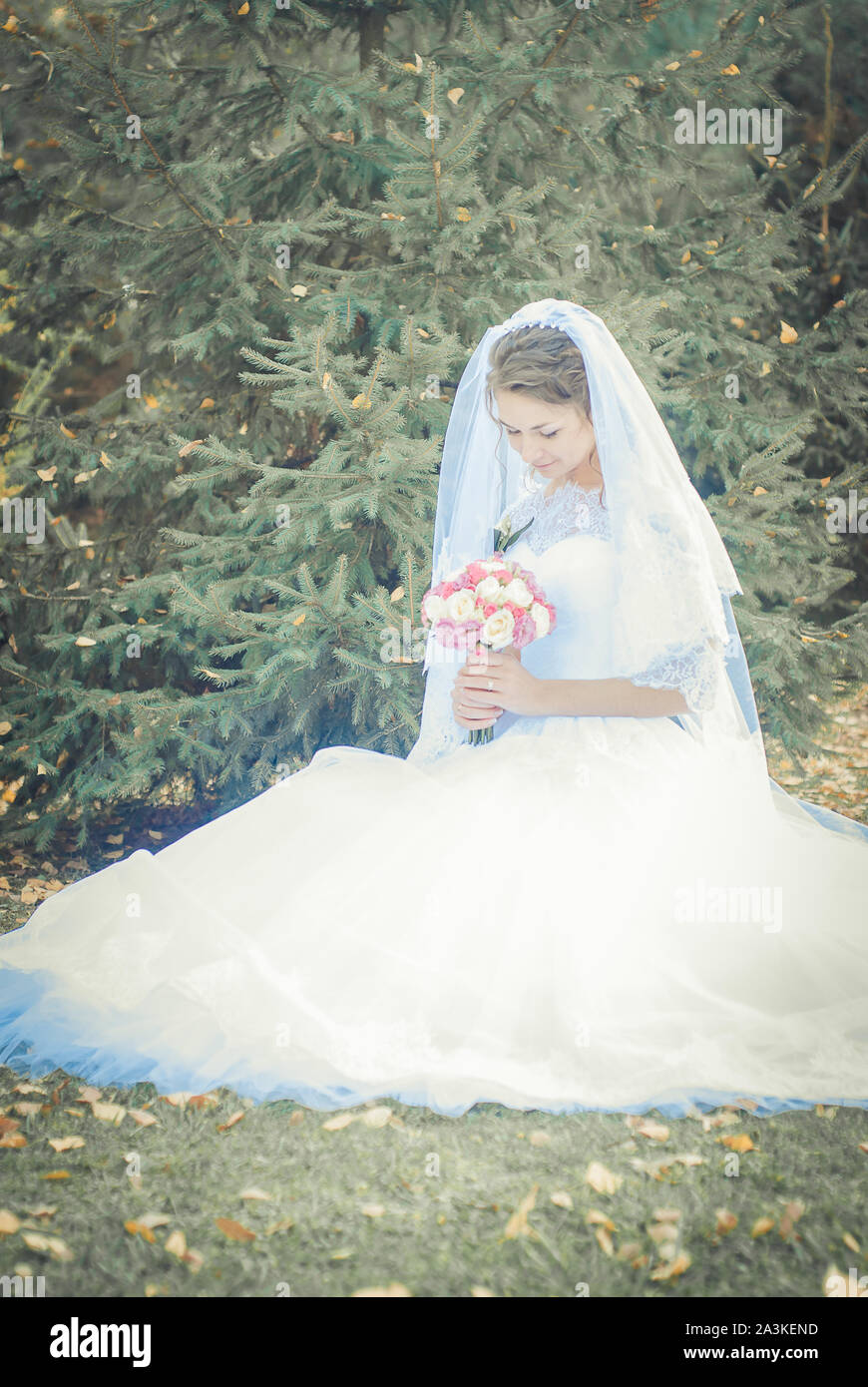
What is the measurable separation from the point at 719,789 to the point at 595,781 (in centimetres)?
39

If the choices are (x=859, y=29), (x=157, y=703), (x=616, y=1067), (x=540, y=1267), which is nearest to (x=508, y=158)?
(x=157, y=703)

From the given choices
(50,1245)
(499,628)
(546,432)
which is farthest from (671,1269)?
(546,432)

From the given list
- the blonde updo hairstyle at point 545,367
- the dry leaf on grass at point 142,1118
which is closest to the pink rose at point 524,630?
the blonde updo hairstyle at point 545,367

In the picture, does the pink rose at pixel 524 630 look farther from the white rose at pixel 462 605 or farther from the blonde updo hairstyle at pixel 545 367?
the blonde updo hairstyle at pixel 545 367

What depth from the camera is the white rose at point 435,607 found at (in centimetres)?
288

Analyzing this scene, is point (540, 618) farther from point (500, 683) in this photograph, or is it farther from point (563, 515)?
point (563, 515)

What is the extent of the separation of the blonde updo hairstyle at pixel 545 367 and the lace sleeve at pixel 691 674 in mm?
606

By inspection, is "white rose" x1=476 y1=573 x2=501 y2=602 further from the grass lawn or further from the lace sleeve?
the grass lawn

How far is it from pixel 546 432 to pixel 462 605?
0.67 meters

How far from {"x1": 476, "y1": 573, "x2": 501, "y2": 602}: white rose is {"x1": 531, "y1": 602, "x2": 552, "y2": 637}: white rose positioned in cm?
13

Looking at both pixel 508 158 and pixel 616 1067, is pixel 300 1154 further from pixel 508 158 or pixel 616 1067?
pixel 508 158

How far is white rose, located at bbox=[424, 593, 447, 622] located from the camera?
288 centimetres

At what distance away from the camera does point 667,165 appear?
5336 mm

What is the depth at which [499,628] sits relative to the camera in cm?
282
